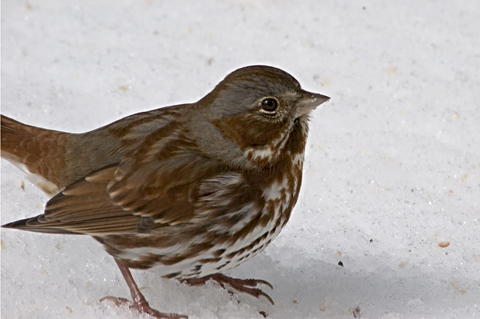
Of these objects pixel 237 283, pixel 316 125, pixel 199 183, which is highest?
pixel 316 125

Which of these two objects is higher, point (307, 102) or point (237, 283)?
point (307, 102)

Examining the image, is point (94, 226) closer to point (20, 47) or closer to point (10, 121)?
point (10, 121)

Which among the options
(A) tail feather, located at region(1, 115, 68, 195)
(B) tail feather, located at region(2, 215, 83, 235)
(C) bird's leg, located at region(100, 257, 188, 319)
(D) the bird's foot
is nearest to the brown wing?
(B) tail feather, located at region(2, 215, 83, 235)

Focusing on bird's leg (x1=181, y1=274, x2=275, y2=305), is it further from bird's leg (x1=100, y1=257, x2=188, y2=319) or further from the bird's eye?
the bird's eye

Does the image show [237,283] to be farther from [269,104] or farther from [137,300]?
[269,104]

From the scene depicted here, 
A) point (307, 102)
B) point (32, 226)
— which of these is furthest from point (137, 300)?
point (307, 102)

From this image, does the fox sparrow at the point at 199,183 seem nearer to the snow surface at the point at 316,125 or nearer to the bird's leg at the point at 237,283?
the bird's leg at the point at 237,283

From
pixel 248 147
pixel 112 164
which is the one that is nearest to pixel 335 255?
pixel 248 147
